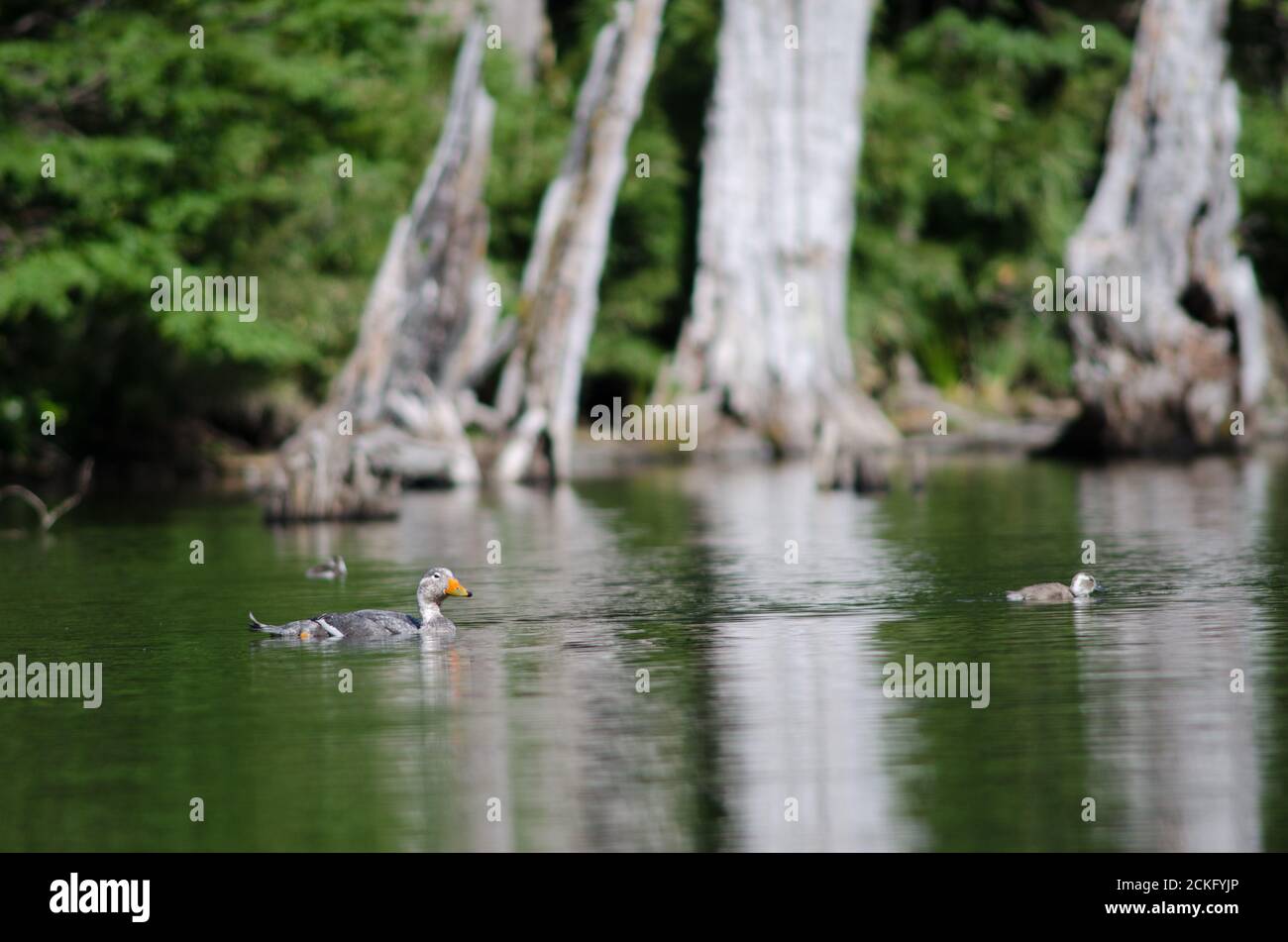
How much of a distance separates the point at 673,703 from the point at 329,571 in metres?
9.03

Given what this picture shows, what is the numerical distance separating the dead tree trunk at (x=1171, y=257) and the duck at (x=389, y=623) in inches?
1156

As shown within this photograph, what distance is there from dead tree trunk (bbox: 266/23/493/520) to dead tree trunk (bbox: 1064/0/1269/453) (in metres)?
11.8

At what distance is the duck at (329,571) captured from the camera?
67.5 ft

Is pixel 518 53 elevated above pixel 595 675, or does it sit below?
above

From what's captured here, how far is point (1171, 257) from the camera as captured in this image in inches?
1708

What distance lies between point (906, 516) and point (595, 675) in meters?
Answer: 14.5

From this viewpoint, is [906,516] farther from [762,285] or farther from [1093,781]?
[762,285]

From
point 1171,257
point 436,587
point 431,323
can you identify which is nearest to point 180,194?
point 431,323

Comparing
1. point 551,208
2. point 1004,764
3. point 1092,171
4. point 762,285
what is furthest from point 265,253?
point 1004,764

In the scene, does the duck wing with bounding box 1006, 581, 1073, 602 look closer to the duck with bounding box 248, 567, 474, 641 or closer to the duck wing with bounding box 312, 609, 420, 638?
the duck with bounding box 248, 567, 474, 641

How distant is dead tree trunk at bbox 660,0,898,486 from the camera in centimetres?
4919

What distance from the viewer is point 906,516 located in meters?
27.5

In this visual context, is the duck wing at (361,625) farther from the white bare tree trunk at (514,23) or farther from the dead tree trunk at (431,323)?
the white bare tree trunk at (514,23)

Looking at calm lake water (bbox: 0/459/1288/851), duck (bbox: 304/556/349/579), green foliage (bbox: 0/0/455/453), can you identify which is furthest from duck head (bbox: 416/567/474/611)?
green foliage (bbox: 0/0/455/453)
